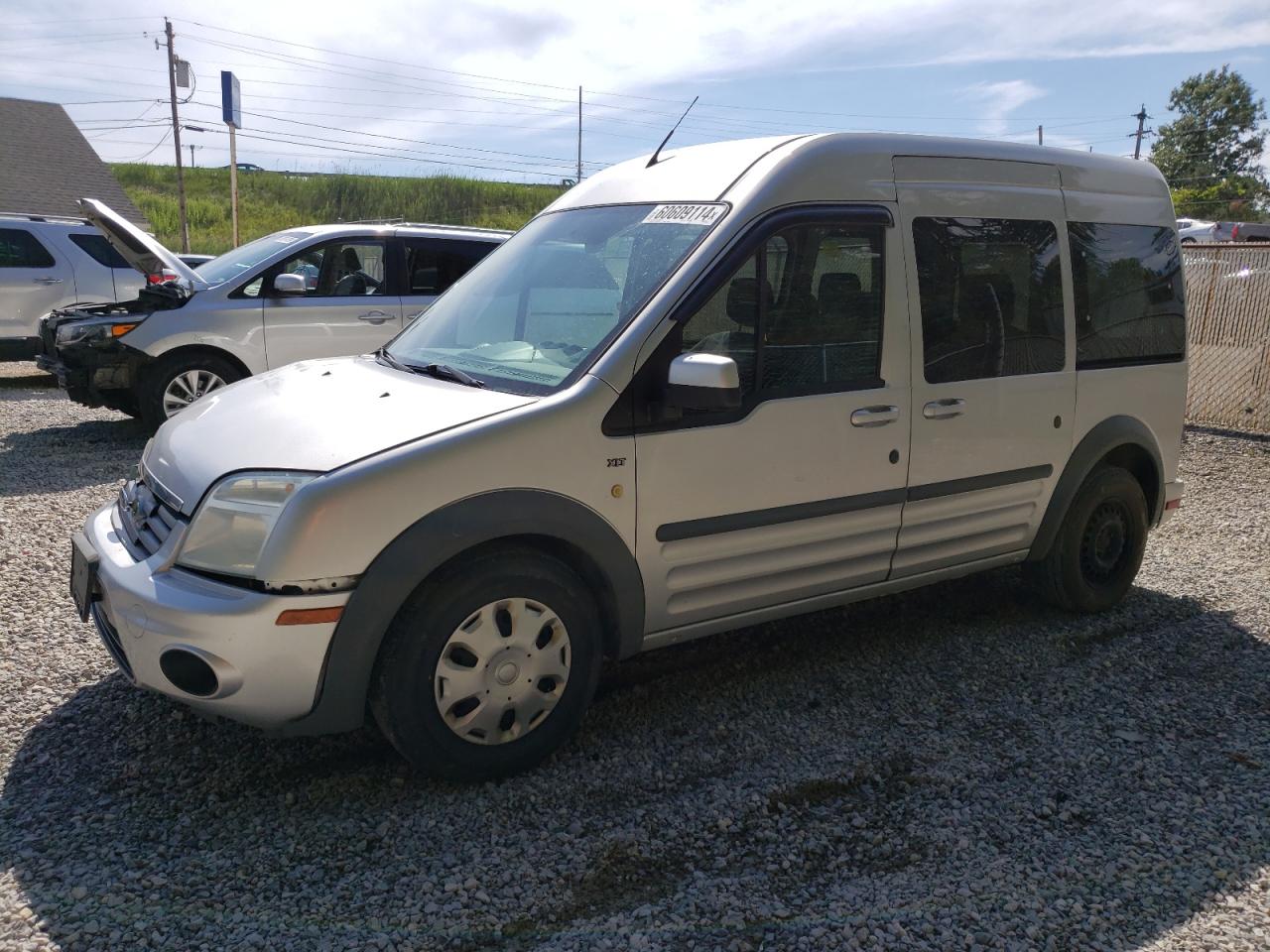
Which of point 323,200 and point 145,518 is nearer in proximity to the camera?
point 145,518

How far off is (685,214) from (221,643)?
7.02ft

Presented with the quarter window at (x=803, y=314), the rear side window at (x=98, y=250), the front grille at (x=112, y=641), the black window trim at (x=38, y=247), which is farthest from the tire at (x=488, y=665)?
the black window trim at (x=38, y=247)

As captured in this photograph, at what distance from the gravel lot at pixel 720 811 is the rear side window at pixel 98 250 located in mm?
9285

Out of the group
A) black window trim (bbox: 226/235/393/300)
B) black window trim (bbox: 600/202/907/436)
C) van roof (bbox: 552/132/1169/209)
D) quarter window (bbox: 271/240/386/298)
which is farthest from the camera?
quarter window (bbox: 271/240/386/298)

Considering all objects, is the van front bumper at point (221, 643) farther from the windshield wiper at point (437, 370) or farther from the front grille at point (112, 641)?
the windshield wiper at point (437, 370)

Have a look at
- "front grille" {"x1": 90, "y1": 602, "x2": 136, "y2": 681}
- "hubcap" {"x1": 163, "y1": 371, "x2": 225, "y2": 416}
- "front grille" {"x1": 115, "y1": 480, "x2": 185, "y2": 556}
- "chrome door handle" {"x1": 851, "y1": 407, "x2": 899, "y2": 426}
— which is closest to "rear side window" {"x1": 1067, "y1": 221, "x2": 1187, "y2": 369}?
"chrome door handle" {"x1": 851, "y1": 407, "x2": 899, "y2": 426}

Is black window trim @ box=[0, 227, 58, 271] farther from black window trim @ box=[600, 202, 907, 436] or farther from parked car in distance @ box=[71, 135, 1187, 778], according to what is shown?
black window trim @ box=[600, 202, 907, 436]

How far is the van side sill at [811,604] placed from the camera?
3697 millimetres

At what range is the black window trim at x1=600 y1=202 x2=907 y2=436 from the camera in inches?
133

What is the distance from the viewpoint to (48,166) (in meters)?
32.2

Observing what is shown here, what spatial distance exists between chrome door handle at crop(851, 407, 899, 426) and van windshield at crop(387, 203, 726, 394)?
3.02 feet

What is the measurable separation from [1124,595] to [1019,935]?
10.5ft

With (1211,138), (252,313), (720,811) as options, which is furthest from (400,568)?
(1211,138)

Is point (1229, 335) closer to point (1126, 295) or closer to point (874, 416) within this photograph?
point (1126, 295)
